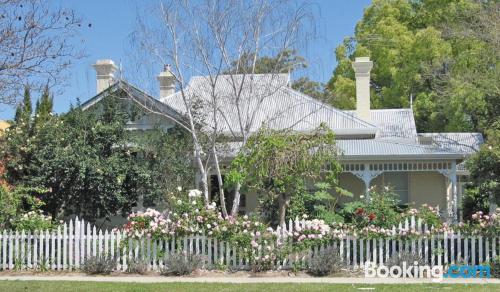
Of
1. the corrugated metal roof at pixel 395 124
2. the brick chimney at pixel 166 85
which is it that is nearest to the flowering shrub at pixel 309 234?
the corrugated metal roof at pixel 395 124

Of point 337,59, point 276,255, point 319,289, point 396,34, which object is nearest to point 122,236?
point 276,255

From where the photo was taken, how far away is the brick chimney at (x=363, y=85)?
79.0 feet

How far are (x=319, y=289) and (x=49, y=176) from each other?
9.20 m

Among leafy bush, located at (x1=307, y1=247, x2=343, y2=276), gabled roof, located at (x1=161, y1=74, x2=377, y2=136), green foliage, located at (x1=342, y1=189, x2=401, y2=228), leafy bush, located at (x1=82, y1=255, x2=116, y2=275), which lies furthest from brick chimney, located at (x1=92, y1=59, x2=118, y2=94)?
leafy bush, located at (x1=307, y1=247, x2=343, y2=276)

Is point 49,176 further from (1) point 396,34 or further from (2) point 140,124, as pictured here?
(1) point 396,34

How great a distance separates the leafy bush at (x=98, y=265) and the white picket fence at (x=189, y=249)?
0.65ft

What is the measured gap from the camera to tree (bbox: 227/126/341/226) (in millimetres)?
14766

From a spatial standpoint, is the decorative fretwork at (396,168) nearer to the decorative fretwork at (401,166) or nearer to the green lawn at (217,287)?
the decorative fretwork at (401,166)

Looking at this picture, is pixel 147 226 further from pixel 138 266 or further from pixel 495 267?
pixel 495 267

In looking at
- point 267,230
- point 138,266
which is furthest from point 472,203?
point 138,266

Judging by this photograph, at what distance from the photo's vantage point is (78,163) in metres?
16.4

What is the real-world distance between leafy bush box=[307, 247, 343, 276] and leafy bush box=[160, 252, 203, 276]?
2339mm

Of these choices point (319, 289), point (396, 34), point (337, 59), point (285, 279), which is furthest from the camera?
point (337, 59)

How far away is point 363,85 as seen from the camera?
24.1 meters
